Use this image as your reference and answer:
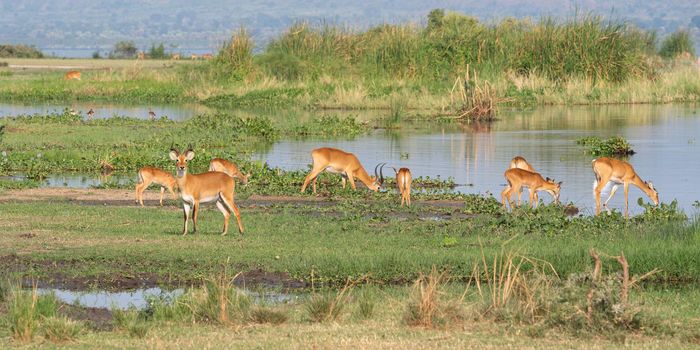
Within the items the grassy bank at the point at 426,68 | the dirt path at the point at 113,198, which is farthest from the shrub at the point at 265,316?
the grassy bank at the point at 426,68

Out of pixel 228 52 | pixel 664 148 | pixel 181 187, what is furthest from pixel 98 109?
pixel 181 187

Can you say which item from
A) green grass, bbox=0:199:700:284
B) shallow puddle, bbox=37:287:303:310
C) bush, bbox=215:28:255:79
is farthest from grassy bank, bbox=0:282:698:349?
bush, bbox=215:28:255:79

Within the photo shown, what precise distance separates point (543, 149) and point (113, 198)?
12.9m

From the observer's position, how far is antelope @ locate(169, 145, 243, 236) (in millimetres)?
14773

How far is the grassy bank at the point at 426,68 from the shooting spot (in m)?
45.2

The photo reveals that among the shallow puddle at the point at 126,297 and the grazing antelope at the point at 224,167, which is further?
the grazing antelope at the point at 224,167

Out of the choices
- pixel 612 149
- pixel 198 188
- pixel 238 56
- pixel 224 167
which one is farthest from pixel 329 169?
pixel 238 56

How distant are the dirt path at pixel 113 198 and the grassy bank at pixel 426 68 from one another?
964 inches

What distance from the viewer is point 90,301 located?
12.4 m

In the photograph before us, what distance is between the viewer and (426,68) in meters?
47.7

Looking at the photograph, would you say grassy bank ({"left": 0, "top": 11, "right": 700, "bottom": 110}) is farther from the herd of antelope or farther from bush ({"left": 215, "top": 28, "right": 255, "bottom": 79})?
the herd of antelope

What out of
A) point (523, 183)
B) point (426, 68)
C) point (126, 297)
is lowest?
point (126, 297)

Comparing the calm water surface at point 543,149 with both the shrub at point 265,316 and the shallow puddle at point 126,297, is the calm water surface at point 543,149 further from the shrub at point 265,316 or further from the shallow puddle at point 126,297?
the shrub at point 265,316

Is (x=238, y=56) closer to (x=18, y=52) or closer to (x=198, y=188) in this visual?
(x=198, y=188)
